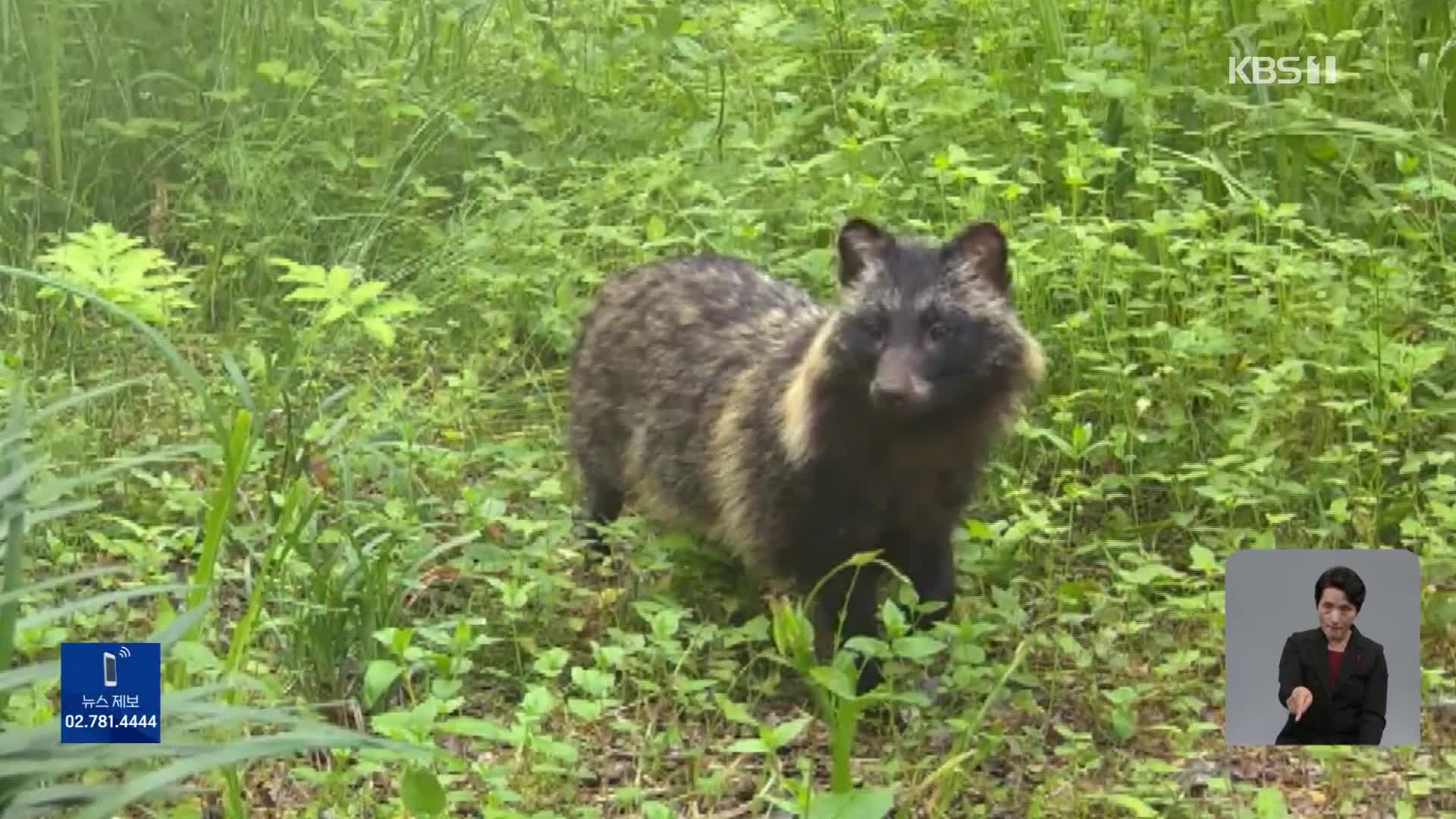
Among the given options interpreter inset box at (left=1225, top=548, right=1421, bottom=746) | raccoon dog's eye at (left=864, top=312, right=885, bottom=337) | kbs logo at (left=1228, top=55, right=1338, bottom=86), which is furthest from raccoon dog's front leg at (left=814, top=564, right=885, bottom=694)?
kbs logo at (left=1228, top=55, right=1338, bottom=86)

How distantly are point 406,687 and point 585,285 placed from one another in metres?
2.45

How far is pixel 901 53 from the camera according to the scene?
7.82 metres

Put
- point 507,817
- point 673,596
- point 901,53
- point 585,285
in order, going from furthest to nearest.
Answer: point 901,53 < point 585,285 < point 673,596 < point 507,817

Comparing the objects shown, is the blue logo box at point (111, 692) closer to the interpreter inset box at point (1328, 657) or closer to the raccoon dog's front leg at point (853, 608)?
the raccoon dog's front leg at point (853, 608)

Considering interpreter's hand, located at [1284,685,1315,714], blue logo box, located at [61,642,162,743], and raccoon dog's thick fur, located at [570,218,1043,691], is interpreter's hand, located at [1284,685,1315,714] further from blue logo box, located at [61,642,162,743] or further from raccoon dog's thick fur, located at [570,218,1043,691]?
blue logo box, located at [61,642,162,743]

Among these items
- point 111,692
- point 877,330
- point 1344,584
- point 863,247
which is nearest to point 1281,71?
point 863,247

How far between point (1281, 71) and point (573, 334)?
2.57m

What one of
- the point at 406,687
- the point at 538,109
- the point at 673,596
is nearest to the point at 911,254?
the point at 673,596

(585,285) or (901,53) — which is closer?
(585,285)

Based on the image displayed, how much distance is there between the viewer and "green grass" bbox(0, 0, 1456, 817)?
451cm

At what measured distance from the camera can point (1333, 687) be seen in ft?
12.9

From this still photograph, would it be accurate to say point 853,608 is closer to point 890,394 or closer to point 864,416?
point 864,416

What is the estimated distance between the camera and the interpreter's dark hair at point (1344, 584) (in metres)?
4.07

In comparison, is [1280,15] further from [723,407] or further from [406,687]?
[406,687]
